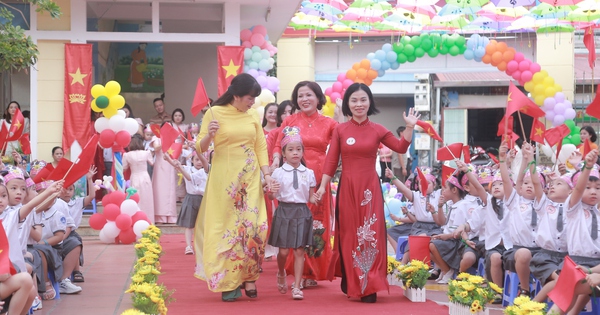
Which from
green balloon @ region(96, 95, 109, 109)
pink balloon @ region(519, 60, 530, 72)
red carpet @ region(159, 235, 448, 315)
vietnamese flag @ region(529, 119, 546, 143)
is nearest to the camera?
red carpet @ region(159, 235, 448, 315)

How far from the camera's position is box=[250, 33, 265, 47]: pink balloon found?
14.8m

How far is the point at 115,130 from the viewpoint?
1136cm

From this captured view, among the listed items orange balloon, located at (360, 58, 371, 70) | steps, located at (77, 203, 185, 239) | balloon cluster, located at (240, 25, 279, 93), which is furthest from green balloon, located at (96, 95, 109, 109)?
orange balloon, located at (360, 58, 371, 70)

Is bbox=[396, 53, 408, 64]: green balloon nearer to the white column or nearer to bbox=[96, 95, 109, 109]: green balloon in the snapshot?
the white column

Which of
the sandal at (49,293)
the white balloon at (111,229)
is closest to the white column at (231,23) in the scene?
the white balloon at (111,229)

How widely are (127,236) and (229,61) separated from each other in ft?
10.9

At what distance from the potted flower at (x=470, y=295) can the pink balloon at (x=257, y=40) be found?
9099mm

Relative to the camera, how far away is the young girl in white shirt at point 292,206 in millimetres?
7184

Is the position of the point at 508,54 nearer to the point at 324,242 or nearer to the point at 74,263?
the point at 324,242

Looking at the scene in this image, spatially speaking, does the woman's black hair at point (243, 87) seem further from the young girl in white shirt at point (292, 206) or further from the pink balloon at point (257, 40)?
the pink balloon at point (257, 40)

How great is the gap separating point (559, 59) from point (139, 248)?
15434 mm

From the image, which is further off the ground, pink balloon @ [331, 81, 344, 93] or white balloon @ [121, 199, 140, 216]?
pink balloon @ [331, 81, 344, 93]

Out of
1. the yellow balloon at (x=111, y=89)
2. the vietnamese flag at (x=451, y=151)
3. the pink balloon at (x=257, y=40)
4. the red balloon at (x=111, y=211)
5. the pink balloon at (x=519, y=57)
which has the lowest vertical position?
the red balloon at (x=111, y=211)

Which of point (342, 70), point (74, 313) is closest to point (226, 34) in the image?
point (74, 313)
